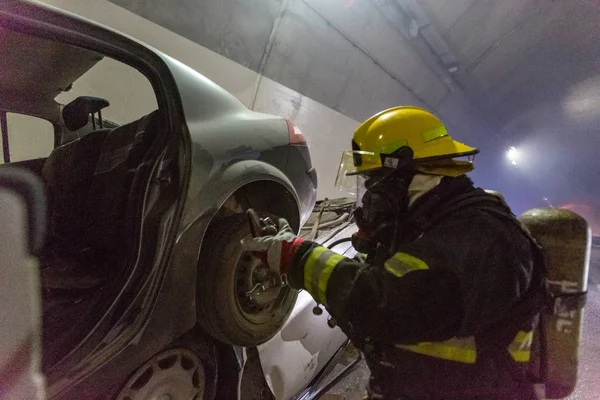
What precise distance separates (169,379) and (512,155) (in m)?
16.4

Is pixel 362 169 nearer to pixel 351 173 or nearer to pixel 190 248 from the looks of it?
pixel 351 173

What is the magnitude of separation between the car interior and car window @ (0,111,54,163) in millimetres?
292

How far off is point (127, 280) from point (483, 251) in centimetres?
124

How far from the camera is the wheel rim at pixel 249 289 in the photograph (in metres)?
1.55

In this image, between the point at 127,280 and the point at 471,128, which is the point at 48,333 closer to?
the point at 127,280

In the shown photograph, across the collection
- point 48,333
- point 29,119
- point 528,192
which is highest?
point 528,192

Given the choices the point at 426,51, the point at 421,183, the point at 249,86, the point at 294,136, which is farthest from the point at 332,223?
the point at 426,51

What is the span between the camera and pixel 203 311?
1.41 meters

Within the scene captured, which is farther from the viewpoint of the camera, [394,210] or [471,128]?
[471,128]

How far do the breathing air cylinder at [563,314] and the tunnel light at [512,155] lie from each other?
14.8 m

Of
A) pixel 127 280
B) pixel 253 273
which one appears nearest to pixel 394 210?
pixel 253 273

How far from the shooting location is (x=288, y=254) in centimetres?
140

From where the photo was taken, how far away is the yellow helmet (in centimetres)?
148

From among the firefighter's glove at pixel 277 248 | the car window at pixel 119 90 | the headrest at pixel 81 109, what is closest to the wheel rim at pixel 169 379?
the firefighter's glove at pixel 277 248
